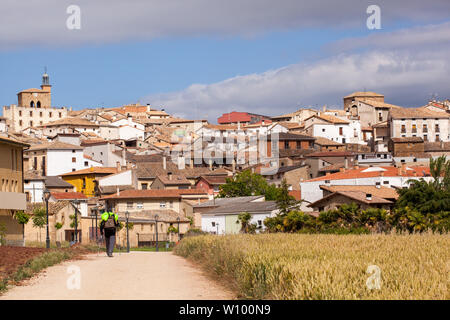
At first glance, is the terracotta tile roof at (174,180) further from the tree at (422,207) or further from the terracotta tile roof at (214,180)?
the tree at (422,207)

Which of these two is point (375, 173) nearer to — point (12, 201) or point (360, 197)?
point (360, 197)

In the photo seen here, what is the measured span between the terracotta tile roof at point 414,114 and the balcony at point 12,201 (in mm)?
99109

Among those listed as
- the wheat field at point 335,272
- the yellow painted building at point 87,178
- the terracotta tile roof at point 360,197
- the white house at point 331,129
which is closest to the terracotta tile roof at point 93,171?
the yellow painted building at point 87,178

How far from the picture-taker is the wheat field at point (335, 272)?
10086mm

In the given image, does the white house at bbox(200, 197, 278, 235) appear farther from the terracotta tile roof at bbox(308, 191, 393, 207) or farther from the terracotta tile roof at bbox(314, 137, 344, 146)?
the terracotta tile roof at bbox(314, 137, 344, 146)

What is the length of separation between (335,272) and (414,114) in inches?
5062

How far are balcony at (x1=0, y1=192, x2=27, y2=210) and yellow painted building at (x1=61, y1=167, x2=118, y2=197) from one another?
6437cm

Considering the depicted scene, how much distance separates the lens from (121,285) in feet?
47.6

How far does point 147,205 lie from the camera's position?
275ft

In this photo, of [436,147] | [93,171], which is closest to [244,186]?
[93,171]

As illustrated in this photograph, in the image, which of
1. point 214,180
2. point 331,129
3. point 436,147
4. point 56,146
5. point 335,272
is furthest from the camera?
point 331,129

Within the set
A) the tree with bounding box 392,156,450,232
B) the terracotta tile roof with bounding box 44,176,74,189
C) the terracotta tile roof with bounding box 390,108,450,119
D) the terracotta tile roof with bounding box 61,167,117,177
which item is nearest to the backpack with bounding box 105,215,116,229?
the tree with bounding box 392,156,450,232
